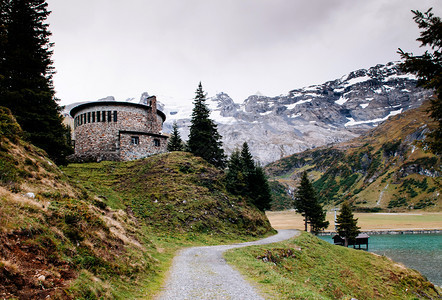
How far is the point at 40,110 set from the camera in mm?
21969

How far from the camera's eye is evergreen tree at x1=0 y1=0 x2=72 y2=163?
2062cm

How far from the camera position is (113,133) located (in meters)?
43.2

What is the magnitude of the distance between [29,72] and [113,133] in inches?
839

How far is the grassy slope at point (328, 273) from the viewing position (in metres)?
14.2

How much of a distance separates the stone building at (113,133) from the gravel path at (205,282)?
29968 mm

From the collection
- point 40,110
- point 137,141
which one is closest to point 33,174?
point 40,110

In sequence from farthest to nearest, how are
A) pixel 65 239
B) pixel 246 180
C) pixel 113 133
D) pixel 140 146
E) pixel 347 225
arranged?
pixel 347 225 < pixel 140 146 < pixel 113 133 < pixel 246 180 < pixel 65 239

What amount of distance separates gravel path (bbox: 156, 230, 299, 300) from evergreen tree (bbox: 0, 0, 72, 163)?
16.0 meters

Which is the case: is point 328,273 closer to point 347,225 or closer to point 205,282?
point 205,282

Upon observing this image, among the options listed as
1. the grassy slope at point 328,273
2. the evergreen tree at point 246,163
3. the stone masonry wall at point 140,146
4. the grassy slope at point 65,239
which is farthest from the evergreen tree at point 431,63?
the stone masonry wall at point 140,146

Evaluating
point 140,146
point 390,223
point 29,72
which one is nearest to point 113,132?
point 140,146

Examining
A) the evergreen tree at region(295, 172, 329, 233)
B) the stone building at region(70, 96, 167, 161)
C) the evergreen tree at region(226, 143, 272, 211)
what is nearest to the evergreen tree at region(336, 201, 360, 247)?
the evergreen tree at region(295, 172, 329, 233)

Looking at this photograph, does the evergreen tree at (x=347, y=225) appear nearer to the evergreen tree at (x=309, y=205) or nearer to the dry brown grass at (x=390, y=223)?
the evergreen tree at (x=309, y=205)

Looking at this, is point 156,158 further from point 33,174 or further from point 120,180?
point 33,174
